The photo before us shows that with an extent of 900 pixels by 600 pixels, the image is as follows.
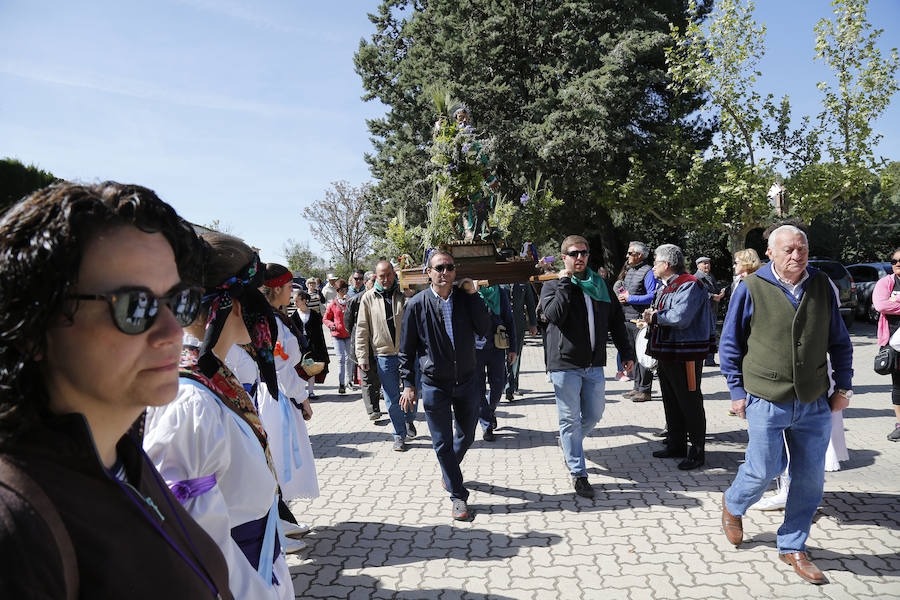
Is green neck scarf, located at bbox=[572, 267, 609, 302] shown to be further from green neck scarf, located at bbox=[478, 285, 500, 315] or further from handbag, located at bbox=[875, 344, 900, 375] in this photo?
handbag, located at bbox=[875, 344, 900, 375]

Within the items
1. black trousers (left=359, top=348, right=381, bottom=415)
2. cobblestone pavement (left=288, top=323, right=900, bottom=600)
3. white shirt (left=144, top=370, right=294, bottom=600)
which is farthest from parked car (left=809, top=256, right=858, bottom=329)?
white shirt (left=144, top=370, right=294, bottom=600)

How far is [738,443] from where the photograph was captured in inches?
262

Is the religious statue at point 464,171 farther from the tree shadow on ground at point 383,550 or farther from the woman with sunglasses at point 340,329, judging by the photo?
the tree shadow on ground at point 383,550

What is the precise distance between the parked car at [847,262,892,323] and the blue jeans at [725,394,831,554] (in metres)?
19.1

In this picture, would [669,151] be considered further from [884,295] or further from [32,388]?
[32,388]

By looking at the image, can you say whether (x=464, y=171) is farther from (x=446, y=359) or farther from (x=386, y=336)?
(x=446, y=359)

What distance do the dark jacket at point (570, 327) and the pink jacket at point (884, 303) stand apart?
372 centimetres

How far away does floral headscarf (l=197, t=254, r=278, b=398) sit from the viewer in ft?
7.07

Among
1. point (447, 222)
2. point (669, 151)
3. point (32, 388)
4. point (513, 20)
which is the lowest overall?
point (32, 388)

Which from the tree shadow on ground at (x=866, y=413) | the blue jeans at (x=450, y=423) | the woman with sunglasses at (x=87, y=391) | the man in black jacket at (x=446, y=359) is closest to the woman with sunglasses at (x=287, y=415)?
the man in black jacket at (x=446, y=359)

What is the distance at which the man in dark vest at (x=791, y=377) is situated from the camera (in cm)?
370

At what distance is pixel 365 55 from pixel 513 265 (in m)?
25.8

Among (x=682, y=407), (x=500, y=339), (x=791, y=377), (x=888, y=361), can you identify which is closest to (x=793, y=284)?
(x=791, y=377)

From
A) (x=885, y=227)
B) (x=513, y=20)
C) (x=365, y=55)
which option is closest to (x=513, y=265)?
(x=513, y=20)
